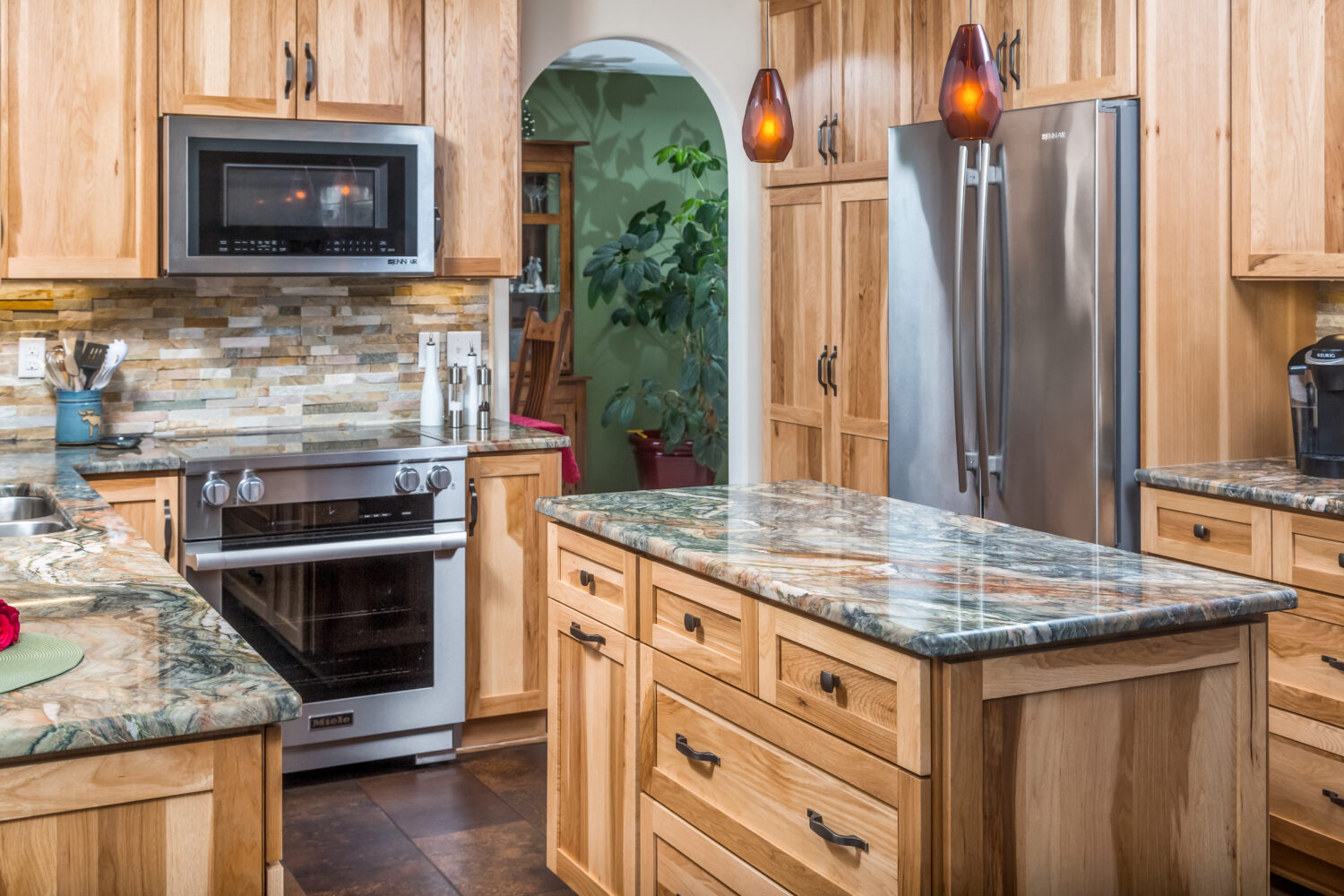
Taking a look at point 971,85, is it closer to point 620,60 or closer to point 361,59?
point 361,59

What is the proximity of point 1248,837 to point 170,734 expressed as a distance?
152 cm

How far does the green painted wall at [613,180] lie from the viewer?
24.2ft

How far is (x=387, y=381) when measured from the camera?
4219 millimetres

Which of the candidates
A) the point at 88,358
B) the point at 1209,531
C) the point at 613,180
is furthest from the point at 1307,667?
the point at 613,180

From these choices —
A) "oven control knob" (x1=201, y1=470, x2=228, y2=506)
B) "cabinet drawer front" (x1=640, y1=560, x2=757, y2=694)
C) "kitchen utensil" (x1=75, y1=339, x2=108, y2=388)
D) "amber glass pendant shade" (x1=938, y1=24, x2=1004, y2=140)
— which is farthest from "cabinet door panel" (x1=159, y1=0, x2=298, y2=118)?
"amber glass pendant shade" (x1=938, y1=24, x2=1004, y2=140)

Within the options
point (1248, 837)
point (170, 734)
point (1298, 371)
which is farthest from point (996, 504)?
point (170, 734)

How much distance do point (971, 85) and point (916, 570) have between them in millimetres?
822

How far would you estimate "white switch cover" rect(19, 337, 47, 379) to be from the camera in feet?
12.2

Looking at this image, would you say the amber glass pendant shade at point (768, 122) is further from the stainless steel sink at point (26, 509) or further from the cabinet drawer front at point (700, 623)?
the stainless steel sink at point (26, 509)

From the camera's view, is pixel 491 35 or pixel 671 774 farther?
pixel 491 35

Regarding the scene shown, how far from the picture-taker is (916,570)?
209 cm

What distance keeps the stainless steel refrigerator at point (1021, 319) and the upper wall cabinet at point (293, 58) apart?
4.99 ft

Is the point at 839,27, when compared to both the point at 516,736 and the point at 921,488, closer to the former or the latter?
the point at 921,488

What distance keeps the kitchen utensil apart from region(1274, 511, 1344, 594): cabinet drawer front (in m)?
3.16
